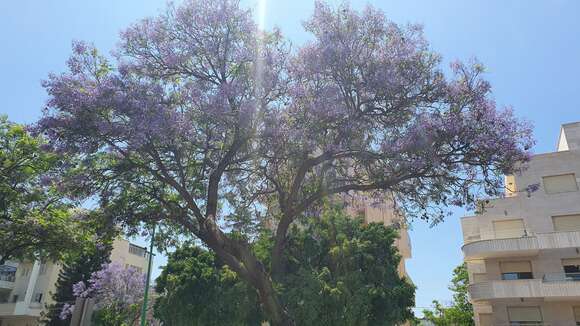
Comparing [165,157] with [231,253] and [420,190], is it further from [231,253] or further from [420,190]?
[420,190]

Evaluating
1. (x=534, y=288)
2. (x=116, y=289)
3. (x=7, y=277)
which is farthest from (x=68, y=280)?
(x=534, y=288)

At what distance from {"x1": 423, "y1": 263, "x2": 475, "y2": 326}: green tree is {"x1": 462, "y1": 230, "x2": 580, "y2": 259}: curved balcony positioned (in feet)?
46.9

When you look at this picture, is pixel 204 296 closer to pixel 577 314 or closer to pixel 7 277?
pixel 577 314

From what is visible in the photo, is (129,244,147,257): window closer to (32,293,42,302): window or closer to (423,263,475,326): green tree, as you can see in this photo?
(32,293,42,302): window

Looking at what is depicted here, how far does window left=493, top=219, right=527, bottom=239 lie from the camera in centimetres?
2688

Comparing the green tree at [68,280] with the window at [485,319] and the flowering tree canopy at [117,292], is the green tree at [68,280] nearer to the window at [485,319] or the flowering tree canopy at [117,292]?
the flowering tree canopy at [117,292]

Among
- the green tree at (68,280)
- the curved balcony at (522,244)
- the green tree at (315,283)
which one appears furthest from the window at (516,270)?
the green tree at (68,280)

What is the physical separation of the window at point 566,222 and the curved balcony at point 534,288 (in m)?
2.93

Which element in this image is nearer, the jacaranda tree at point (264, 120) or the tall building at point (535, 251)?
the jacaranda tree at point (264, 120)

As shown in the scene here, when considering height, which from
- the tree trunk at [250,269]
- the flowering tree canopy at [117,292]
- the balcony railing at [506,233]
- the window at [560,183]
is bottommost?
the tree trunk at [250,269]

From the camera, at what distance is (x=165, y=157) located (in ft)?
34.3

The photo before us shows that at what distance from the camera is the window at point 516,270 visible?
84.6 ft

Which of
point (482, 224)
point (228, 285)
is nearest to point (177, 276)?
point (228, 285)

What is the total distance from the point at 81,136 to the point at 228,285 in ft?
34.7
